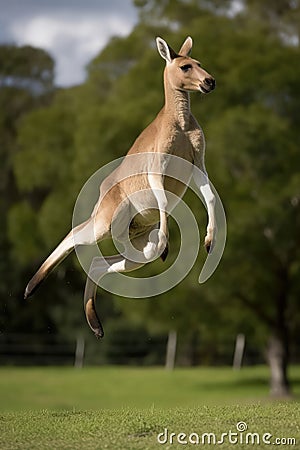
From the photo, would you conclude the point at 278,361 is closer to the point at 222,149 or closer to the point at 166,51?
the point at 222,149

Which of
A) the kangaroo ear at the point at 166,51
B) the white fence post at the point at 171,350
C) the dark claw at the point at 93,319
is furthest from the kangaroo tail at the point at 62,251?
the white fence post at the point at 171,350

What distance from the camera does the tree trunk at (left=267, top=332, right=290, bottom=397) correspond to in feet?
69.1

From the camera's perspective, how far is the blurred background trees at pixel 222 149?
19516 mm

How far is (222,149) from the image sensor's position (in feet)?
64.1

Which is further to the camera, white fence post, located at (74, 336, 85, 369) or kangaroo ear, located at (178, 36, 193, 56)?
white fence post, located at (74, 336, 85, 369)

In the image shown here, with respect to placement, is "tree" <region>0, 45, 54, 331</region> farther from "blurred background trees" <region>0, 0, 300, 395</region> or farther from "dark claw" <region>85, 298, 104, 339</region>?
"dark claw" <region>85, 298, 104, 339</region>

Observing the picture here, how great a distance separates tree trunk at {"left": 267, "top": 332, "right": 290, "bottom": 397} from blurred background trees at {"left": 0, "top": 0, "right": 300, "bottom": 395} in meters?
0.03

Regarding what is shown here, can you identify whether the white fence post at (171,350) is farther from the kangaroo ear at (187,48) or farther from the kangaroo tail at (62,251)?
the kangaroo ear at (187,48)

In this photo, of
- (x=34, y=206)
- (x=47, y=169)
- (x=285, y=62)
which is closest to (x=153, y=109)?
(x=285, y=62)

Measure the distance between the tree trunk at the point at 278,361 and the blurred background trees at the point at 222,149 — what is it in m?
0.03

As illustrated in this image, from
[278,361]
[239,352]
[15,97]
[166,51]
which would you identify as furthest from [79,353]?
[166,51]

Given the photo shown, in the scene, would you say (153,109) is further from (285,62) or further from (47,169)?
(47,169)

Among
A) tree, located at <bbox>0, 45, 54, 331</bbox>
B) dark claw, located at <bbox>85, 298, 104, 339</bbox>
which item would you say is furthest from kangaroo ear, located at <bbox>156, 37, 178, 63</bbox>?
tree, located at <bbox>0, 45, 54, 331</bbox>

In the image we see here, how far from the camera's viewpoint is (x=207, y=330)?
70.8 ft
